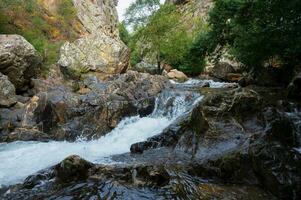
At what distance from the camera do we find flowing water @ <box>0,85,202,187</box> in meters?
10.3

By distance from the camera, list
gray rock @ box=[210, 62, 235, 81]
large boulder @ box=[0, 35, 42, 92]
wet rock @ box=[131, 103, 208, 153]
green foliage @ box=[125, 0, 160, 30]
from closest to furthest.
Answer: wet rock @ box=[131, 103, 208, 153] → large boulder @ box=[0, 35, 42, 92] → gray rock @ box=[210, 62, 235, 81] → green foliage @ box=[125, 0, 160, 30]

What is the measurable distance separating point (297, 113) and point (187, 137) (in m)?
3.44

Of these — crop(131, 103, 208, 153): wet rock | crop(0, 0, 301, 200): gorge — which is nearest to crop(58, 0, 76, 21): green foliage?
crop(0, 0, 301, 200): gorge

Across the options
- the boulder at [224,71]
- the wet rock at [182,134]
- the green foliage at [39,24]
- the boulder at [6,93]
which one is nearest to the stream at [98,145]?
the wet rock at [182,134]

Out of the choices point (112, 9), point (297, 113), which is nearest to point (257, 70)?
point (297, 113)

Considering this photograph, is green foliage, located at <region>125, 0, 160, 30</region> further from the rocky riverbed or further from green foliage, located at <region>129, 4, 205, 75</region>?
the rocky riverbed

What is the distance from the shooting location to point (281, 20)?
1252 centimetres

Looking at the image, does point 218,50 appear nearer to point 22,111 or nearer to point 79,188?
point 22,111

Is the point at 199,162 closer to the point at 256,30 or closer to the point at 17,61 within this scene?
the point at 256,30

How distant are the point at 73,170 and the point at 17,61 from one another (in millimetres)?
13284

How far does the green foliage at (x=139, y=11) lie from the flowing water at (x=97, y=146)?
43388 mm

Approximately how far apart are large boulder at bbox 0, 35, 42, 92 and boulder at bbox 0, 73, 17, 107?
1.41 metres

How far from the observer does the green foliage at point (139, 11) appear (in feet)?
192

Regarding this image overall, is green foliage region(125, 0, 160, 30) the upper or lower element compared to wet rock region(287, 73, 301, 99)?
upper
